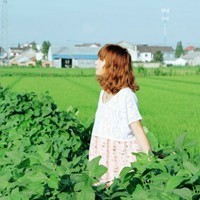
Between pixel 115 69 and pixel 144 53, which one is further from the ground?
pixel 115 69

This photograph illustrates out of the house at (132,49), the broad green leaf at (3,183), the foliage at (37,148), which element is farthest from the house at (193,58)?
the broad green leaf at (3,183)

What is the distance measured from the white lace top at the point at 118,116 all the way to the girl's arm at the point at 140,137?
34mm

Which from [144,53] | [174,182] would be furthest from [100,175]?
[144,53]

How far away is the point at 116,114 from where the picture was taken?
352cm

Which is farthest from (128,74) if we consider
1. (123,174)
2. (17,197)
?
(17,197)

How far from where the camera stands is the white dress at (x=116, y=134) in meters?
3.48

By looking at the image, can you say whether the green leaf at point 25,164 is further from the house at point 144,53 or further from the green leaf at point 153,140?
the house at point 144,53

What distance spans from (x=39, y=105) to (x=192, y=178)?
184 inches

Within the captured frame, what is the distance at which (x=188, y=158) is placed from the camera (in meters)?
2.34

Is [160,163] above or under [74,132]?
above

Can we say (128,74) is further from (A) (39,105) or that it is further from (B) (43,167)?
(A) (39,105)

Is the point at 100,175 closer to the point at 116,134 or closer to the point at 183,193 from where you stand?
the point at 183,193

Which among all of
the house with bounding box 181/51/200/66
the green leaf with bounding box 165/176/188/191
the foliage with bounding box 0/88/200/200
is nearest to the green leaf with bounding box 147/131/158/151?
the foliage with bounding box 0/88/200/200

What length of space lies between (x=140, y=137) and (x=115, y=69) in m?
0.42
